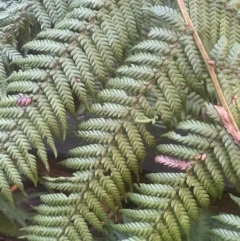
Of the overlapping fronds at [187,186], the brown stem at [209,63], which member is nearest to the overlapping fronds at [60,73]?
the brown stem at [209,63]

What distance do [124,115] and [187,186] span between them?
24 cm

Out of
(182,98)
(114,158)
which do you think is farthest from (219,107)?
(114,158)

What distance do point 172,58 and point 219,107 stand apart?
0.18m

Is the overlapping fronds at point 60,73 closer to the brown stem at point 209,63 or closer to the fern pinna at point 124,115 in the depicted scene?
the fern pinna at point 124,115

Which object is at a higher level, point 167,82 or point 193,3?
point 193,3

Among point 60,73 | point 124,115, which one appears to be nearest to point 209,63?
point 124,115

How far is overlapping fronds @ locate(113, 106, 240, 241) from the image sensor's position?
92cm

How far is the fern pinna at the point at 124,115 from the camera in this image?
36.8 inches

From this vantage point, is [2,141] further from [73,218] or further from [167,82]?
[167,82]

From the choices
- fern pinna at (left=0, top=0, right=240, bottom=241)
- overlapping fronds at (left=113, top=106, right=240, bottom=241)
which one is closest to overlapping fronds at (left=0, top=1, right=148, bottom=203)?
fern pinna at (left=0, top=0, right=240, bottom=241)

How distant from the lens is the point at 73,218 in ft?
3.25

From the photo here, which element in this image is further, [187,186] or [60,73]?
[60,73]

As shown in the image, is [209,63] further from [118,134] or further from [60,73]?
[60,73]

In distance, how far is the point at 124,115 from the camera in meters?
0.98
